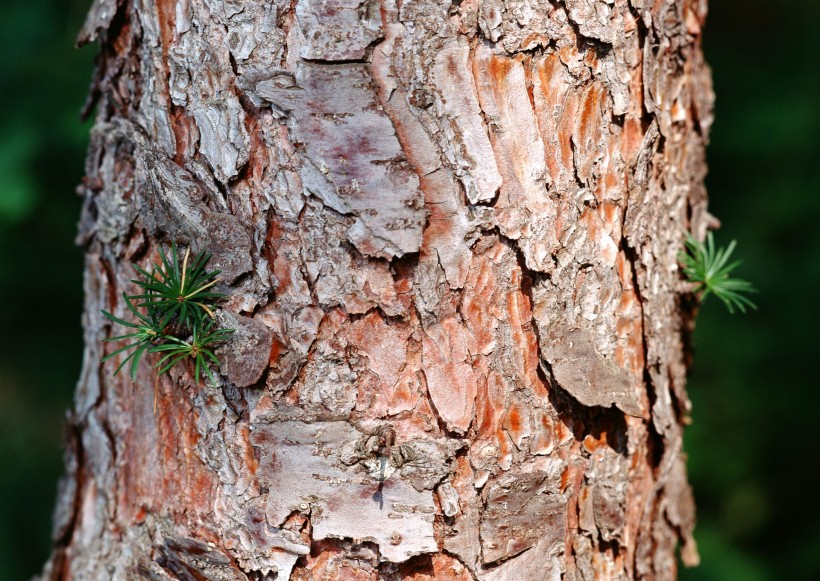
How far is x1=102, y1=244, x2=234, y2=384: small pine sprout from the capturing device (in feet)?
3.06

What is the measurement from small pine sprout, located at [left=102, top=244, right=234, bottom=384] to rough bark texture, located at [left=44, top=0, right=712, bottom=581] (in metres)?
0.03

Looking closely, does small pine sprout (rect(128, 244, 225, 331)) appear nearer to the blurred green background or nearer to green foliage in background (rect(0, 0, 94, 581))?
green foliage in background (rect(0, 0, 94, 581))

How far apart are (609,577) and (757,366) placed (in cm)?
210

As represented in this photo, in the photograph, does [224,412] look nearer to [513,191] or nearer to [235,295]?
[235,295]

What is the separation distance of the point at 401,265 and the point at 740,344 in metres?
2.36

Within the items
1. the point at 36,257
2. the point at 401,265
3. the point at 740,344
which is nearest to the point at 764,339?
the point at 740,344

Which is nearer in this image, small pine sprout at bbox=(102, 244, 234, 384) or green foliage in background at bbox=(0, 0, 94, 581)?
small pine sprout at bbox=(102, 244, 234, 384)

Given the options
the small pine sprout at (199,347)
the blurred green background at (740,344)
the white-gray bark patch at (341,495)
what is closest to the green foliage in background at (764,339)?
the blurred green background at (740,344)

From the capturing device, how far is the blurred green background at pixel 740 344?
273cm

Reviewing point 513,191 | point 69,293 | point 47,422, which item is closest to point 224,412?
point 513,191

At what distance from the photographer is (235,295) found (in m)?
0.94

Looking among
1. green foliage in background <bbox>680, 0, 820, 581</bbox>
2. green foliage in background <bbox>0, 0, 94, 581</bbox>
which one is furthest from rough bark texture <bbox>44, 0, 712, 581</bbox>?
green foliage in background <bbox>680, 0, 820, 581</bbox>

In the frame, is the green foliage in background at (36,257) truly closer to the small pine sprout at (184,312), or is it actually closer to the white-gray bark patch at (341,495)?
the small pine sprout at (184,312)

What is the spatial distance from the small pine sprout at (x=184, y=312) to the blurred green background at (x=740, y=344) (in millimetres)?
1826
